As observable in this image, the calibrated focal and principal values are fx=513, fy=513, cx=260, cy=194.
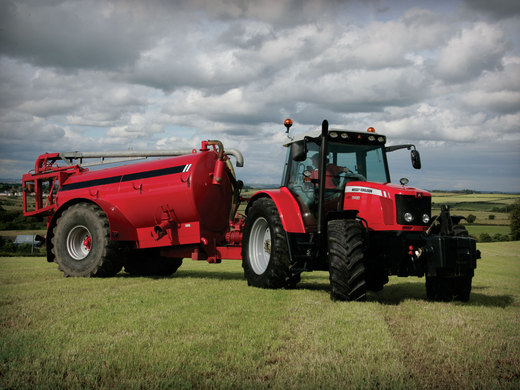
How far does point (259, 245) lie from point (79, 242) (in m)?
5.00

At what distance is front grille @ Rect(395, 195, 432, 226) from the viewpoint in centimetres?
829

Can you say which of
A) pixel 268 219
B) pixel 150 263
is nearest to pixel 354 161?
pixel 268 219

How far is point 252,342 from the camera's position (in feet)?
17.2

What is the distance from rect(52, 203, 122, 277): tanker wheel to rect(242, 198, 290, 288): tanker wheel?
3.42 meters

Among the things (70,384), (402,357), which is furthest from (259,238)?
(70,384)

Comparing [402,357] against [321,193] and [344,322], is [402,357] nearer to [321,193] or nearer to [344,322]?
[344,322]

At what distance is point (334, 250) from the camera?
765 centimetres

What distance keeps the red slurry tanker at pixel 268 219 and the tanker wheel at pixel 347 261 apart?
0.6 inches

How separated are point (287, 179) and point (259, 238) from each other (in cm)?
141

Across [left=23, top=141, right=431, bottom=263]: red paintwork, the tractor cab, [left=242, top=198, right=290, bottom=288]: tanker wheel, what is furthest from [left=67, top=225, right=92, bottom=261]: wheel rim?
the tractor cab

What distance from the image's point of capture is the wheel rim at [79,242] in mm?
12398

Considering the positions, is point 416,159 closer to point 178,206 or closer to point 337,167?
point 337,167

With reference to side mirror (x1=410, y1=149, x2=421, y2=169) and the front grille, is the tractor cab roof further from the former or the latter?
the front grille

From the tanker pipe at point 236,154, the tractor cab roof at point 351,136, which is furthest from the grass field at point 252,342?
the tanker pipe at point 236,154
